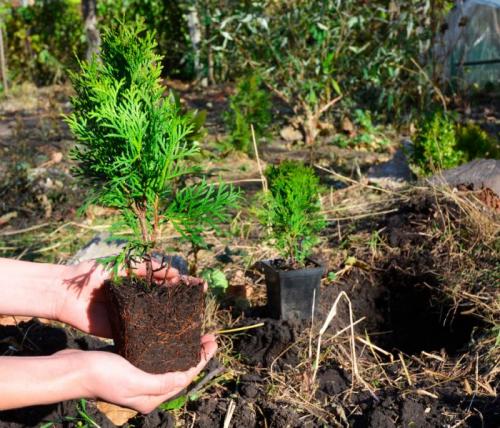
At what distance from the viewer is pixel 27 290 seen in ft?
7.54

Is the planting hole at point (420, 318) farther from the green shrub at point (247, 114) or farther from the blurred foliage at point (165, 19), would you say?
the blurred foliage at point (165, 19)

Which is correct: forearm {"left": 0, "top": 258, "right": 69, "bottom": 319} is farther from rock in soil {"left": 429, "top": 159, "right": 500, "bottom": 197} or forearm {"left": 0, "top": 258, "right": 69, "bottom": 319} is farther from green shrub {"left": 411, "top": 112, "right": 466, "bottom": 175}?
green shrub {"left": 411, "top": 112, "right": 466, "bottom": 175}

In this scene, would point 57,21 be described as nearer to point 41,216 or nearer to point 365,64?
point 365,64

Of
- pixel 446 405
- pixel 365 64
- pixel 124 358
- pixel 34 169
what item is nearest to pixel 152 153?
pixel 124 358

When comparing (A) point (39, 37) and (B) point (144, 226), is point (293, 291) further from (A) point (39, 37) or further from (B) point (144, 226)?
(A) point (39, 37)

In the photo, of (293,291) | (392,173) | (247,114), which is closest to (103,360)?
(293,291)

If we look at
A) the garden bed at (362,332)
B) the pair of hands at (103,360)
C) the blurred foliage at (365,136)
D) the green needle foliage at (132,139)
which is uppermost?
the green needle foliage at (132,139)

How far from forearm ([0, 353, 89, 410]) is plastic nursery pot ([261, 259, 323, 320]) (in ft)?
3.54

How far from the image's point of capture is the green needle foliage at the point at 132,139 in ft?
5.89

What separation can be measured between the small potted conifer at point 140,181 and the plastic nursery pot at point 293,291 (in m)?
0.84

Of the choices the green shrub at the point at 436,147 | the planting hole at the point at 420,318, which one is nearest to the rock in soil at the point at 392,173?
the green shrub at the point at 436,147

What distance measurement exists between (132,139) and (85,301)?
76 centimetres

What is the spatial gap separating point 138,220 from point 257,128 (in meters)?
4.65

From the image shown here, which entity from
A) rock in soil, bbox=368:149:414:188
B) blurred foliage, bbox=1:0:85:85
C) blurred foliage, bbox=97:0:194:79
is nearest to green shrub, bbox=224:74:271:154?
rock in soil, bbox=368:149:414:188
